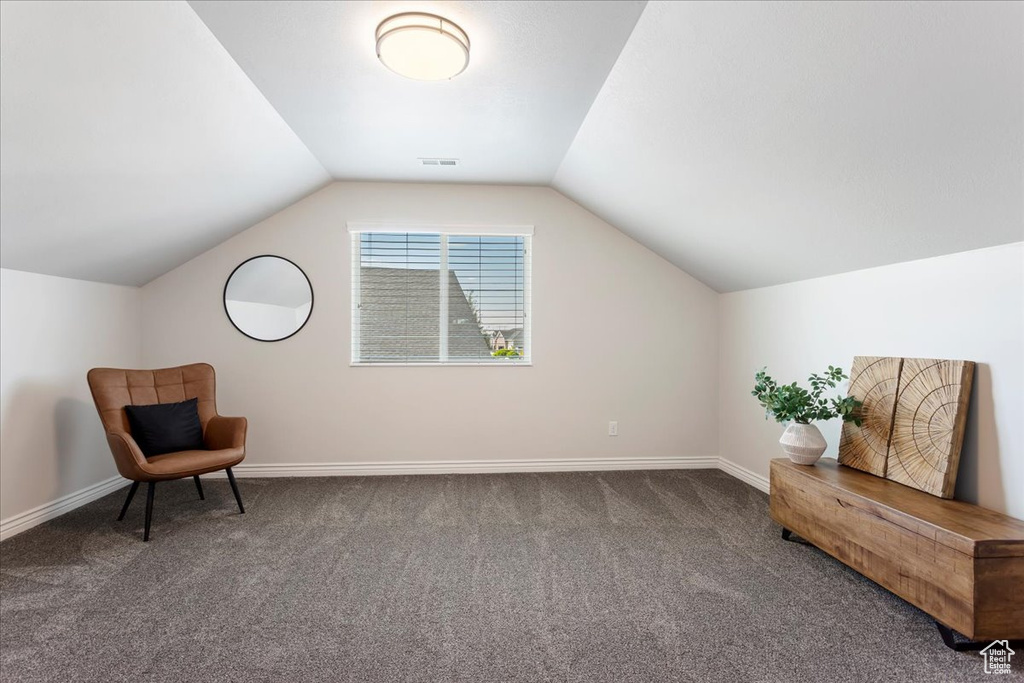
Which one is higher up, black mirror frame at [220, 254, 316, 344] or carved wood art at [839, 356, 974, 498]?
black mirror frame at [220, 254, 316, 344]

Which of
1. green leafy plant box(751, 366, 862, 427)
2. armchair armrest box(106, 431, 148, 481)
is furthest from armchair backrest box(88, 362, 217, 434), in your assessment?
green leafy plant box(751, 366, 862, 427)

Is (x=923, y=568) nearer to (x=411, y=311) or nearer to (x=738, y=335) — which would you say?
(x=738, y=335)

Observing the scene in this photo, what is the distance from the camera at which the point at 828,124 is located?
192cm

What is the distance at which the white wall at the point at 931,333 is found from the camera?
2031 mm

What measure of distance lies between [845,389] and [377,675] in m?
2.86

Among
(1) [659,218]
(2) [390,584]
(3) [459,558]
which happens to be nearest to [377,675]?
(2) [390,584]

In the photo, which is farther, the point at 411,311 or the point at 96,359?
the point at 411,311

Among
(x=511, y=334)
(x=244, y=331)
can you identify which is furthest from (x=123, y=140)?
(x=511, y=334)

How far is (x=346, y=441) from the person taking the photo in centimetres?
411

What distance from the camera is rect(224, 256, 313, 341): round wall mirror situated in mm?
4031

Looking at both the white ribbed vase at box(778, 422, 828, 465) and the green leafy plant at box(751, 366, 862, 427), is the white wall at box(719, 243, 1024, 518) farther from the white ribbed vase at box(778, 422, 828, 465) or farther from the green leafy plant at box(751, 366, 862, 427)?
the white ribbed vase at box(778, 422, 828, 465)

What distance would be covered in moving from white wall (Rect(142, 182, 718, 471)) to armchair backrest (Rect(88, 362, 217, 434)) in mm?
440

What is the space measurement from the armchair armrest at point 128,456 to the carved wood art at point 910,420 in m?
4.00

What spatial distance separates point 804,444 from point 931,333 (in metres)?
0.80
